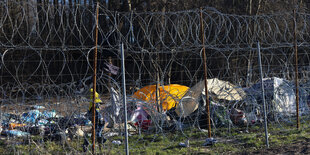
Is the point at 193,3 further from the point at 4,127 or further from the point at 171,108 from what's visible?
the point at 4,127

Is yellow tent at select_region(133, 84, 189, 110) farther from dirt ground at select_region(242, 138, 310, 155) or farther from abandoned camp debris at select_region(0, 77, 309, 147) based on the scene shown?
dirt ground at select_region(242, 138, 310, 155)

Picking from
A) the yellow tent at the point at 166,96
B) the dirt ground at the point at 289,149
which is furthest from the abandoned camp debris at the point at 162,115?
the dirt ground at the point at 289,149

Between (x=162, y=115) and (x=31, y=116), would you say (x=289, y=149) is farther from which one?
(x=31, y=116)

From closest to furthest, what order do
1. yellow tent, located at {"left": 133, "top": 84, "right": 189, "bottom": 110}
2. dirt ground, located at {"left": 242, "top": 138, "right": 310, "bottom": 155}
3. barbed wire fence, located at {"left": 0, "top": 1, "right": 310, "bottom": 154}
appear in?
dirt ground, located at {"left": 242, "top": 138, "right": 310, "bottom": 155} < barbed wire fence, located at {"left": 0, "top": 1, "right": 310, "bottom": 154} < yellow tent, located at {"left": 133, "top": 84, "right": 189, "bottom": 110}

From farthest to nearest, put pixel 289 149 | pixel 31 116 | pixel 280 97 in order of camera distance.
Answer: pixel 280 97 → pixel 31 116 → pixel 289 149

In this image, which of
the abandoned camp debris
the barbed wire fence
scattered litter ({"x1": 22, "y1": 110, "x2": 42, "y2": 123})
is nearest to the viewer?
the barbed wire fence

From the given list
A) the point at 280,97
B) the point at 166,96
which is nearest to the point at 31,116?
the point at 166,96

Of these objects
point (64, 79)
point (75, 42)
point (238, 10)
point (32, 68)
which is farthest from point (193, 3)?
point (32, 68)

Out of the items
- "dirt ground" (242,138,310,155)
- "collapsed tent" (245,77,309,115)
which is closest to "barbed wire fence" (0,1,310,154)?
"collapsed tent" (245,77,309,115)

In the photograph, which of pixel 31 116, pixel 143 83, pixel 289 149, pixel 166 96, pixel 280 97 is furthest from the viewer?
pixel 143 83

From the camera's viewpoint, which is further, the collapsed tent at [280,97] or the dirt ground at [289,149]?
the collapsed tent at [280,97]

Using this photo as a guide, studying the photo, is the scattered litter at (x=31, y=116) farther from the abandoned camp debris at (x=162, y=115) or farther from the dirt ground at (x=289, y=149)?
the dirt ground at (x=289, y=149)

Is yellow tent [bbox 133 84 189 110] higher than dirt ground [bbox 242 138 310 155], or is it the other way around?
yellow tent [bbox 133 84 189 110]

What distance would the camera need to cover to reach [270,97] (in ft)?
28.0
